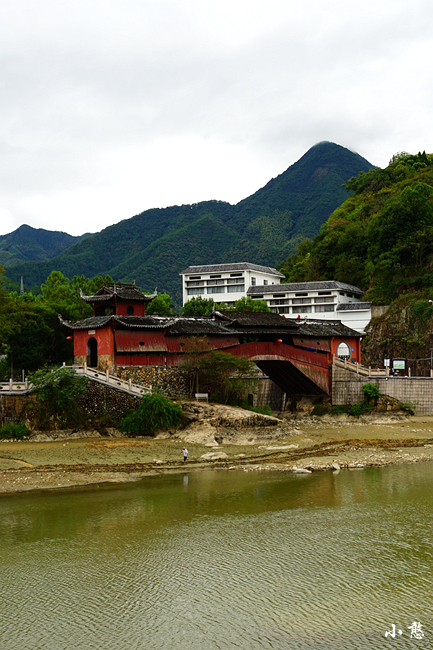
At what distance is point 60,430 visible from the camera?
114ft

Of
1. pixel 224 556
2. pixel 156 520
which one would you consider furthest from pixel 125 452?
pixel 224 556

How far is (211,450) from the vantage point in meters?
31.5

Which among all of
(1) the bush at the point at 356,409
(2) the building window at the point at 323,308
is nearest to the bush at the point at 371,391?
(1) the bush at the point at 356,409

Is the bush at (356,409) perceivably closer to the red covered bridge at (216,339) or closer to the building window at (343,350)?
the red covered bridge at (216,339)

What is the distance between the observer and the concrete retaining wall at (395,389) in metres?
44.1

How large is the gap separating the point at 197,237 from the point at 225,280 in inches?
2625

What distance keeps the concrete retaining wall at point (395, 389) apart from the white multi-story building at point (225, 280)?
4469 cm

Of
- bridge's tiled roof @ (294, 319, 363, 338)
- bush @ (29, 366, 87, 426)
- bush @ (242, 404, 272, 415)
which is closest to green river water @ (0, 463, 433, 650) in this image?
bush @ (29, 366, 87, 426)

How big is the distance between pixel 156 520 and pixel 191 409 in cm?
1730

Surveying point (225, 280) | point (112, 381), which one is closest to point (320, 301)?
point (225, 280)

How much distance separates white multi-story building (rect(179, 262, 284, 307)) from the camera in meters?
Answer: 91.2

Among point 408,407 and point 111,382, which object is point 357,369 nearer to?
point 408,407

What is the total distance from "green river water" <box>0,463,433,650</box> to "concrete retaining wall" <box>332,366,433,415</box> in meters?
21.1

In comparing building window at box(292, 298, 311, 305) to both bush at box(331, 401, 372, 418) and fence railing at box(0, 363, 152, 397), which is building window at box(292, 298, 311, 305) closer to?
bush at box(331, 401, 372, 418)
